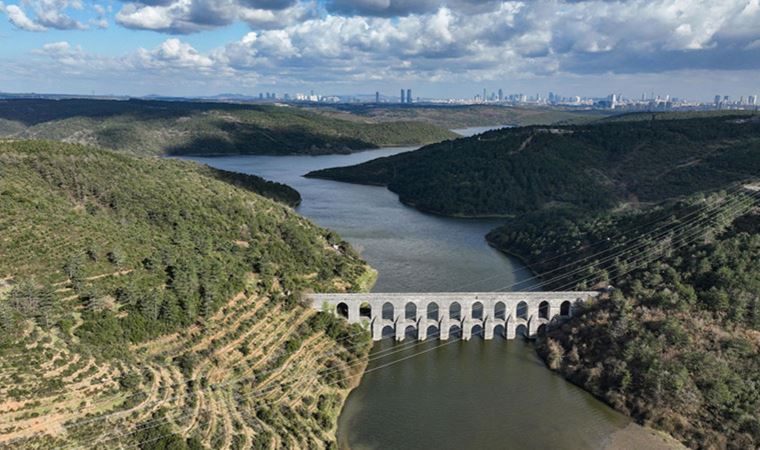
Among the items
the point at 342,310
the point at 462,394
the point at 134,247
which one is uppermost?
the point at 134,247

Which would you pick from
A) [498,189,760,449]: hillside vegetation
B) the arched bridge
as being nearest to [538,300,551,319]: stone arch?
the arched bridge

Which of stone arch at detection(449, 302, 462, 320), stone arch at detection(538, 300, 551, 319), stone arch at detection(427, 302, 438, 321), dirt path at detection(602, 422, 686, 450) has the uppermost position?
stone arch at detection(538, 300, 551, 319)

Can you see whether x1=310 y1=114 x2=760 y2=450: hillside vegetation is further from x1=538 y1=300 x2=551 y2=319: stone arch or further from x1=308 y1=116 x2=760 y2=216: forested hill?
x1=538 y1=300 x2=551 y2=319: stone arch

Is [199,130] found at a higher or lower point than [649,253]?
higher

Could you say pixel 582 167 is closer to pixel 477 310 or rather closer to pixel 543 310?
pixel 543 310

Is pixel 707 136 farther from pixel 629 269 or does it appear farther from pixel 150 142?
pixel 150 142

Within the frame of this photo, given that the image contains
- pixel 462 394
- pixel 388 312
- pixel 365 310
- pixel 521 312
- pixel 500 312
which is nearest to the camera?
pixel 462 394

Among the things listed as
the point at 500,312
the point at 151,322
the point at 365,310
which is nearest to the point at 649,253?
the point at 500,312
